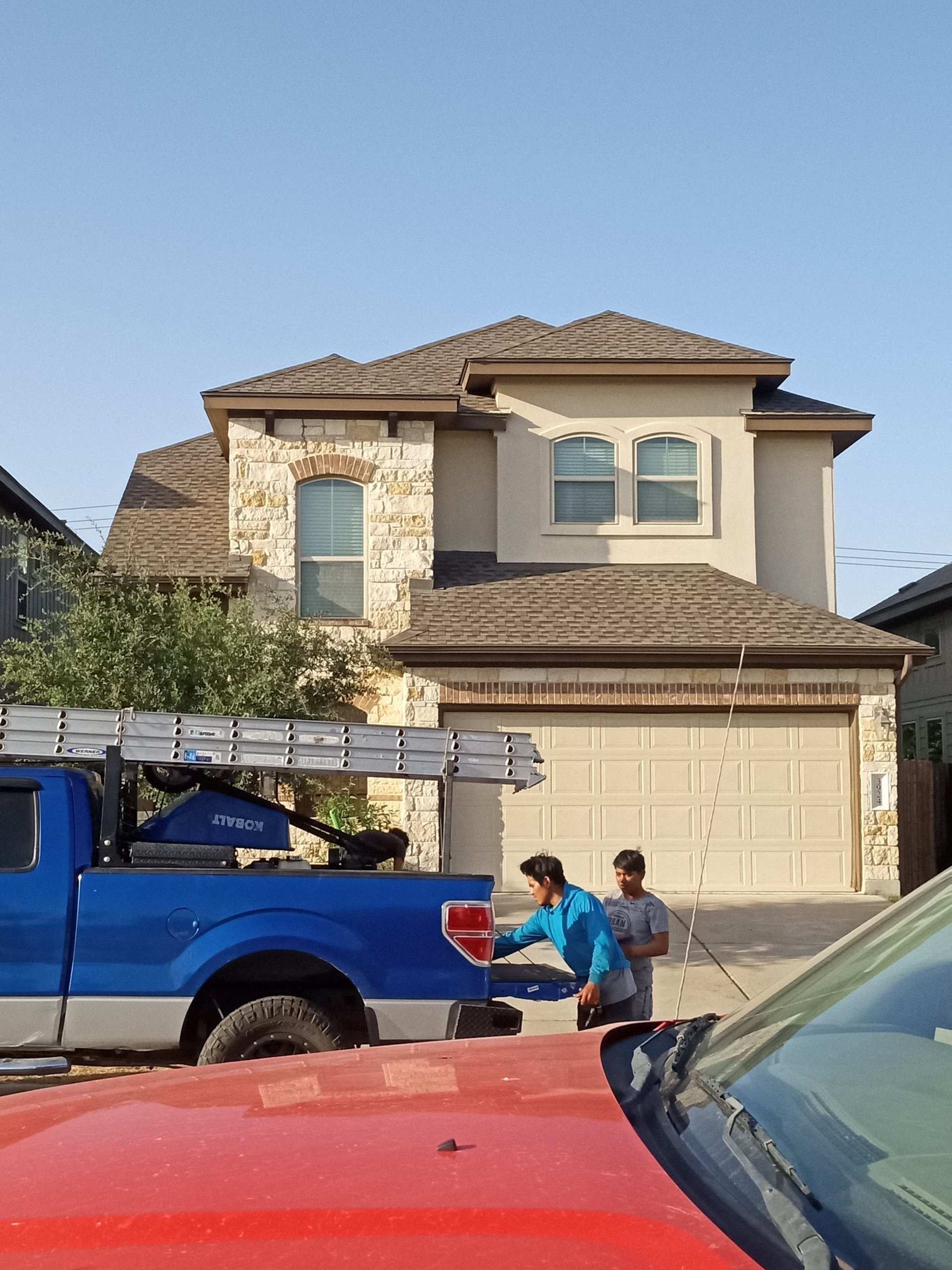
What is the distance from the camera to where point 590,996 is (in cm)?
691

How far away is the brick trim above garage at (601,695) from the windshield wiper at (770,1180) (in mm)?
14204

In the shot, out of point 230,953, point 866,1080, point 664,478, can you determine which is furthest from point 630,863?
point 664,478

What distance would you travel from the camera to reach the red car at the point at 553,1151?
1.50 m

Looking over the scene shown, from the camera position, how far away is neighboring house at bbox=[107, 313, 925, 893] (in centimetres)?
1633

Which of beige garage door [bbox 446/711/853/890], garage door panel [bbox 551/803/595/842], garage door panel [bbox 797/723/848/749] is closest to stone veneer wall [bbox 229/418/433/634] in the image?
beige garage door [bbox 446/711/853/890]

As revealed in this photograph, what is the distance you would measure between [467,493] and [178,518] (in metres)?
4.20

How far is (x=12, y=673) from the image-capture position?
11758 millimetres

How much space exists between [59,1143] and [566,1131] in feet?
2.54

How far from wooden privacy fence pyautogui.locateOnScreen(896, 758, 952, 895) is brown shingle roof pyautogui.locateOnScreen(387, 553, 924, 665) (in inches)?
94.8

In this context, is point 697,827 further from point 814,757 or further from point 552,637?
point 552,637

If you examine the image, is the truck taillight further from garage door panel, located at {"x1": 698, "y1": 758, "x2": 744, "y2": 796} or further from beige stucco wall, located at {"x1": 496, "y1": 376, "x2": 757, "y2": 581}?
beige stucco wall, located at {"x1": 496, "y1": 376, "x2": 757, "y2": 581}

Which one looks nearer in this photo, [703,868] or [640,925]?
[640,925]

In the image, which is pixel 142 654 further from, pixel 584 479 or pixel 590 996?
pixel 584 479

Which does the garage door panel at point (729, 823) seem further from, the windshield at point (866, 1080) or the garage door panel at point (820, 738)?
the windshield at point (866, 1080)
